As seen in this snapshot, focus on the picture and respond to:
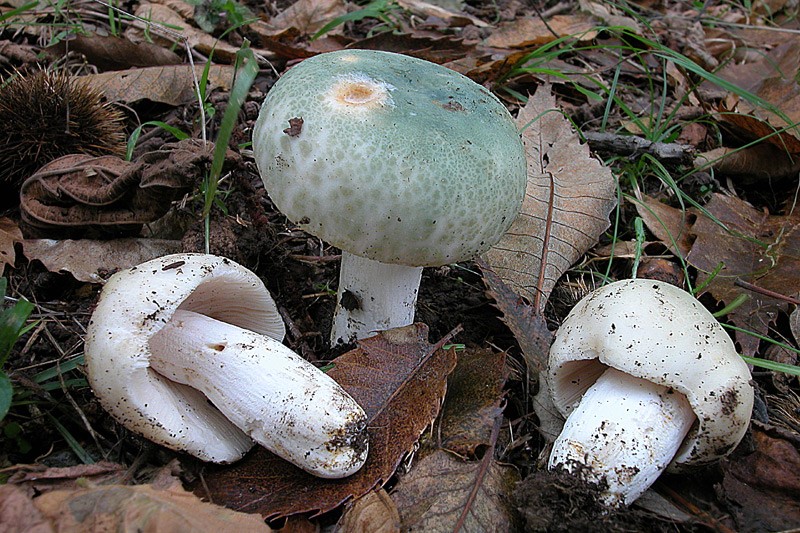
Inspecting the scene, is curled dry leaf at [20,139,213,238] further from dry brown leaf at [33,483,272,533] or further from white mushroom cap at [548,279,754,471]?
white mushroom cap at [548,279,754,471]

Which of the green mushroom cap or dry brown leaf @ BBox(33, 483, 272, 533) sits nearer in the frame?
dry brown leaf @ BBox(33, 483, 272, 533)

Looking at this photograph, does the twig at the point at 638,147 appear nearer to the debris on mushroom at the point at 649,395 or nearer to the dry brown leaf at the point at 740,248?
the dry brown leaf at the point at 740,248

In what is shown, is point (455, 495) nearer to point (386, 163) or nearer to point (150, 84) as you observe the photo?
point (386, 163)

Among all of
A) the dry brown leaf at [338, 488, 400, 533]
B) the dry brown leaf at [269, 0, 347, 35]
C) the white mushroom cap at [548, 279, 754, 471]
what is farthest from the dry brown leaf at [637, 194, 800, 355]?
the dry brown leaf at [269, 0, 347, 35]

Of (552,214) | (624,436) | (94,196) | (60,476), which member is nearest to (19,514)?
(60,476)

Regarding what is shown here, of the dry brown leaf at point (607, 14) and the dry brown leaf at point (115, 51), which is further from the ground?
the dry brown leaf at point (607, 14)

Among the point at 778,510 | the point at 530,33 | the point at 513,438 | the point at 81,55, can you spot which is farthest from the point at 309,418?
the point at 530,33

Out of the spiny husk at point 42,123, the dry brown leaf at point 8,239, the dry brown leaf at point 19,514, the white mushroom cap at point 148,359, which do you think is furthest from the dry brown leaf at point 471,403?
the spiny husk at point 42,123
